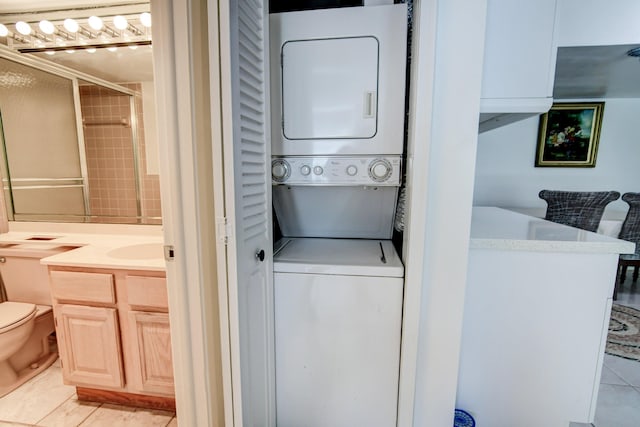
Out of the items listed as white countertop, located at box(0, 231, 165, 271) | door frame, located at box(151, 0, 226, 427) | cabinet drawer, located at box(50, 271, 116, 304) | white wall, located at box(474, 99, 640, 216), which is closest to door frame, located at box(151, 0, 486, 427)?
door frame, located at box(151, 0, 226, 427)

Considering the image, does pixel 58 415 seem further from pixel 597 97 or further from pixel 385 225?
pixel 597 97

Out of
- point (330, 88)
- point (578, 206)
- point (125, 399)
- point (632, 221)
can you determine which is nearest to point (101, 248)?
point (125, 399)

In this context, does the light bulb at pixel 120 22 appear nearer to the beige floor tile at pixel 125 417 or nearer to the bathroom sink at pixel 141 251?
the bathroom sink at pixel 141 251

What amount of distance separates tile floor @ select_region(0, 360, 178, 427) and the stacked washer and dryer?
0.83 meters

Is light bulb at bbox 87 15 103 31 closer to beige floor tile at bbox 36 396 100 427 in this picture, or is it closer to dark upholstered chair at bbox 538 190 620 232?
beige floor tile at bbox 36 396 100 427

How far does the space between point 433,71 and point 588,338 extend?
130 centimetres

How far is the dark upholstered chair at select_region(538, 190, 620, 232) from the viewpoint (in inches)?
105

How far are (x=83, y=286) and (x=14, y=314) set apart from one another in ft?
2.25

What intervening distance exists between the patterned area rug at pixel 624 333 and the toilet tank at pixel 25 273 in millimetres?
3899

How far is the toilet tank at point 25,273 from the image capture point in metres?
1.85

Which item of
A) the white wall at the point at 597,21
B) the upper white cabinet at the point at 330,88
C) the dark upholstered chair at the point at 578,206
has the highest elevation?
the white wall at the point at 597,21

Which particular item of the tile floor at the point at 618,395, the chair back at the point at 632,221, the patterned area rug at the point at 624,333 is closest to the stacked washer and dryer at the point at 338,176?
the tile floor at the point at 618,395

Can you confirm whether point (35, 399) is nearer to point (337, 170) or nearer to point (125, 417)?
point (125, 417)

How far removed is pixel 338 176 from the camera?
134 cm
